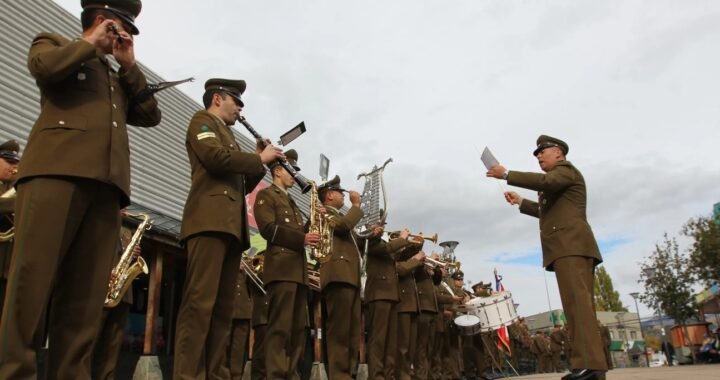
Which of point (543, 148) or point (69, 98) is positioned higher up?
point (543, 148)

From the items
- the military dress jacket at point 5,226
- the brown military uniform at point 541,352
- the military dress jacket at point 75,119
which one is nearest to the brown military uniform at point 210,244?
the military dress jacket at point 75,119

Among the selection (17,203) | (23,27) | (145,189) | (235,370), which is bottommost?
(235,370)

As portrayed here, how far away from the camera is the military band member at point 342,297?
5.88 metres

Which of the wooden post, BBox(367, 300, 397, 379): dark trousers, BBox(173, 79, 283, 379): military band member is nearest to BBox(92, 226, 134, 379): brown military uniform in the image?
BBox(173, 79, 283, 379): military band member

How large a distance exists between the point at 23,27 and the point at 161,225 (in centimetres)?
395

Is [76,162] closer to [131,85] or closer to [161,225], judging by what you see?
[131,85]

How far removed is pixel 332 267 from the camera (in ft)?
19.9

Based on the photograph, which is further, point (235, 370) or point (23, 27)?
point (23, 27)

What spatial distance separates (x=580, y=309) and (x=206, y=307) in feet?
11.0

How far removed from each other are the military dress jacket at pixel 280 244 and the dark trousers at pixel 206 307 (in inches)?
47.5

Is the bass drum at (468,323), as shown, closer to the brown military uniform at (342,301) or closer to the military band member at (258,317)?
the military band member at (258,317)

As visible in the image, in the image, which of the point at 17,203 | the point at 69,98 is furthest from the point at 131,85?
the point at 17,203

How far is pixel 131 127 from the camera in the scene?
10469mm

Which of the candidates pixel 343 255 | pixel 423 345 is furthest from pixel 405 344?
pixel 343 255
